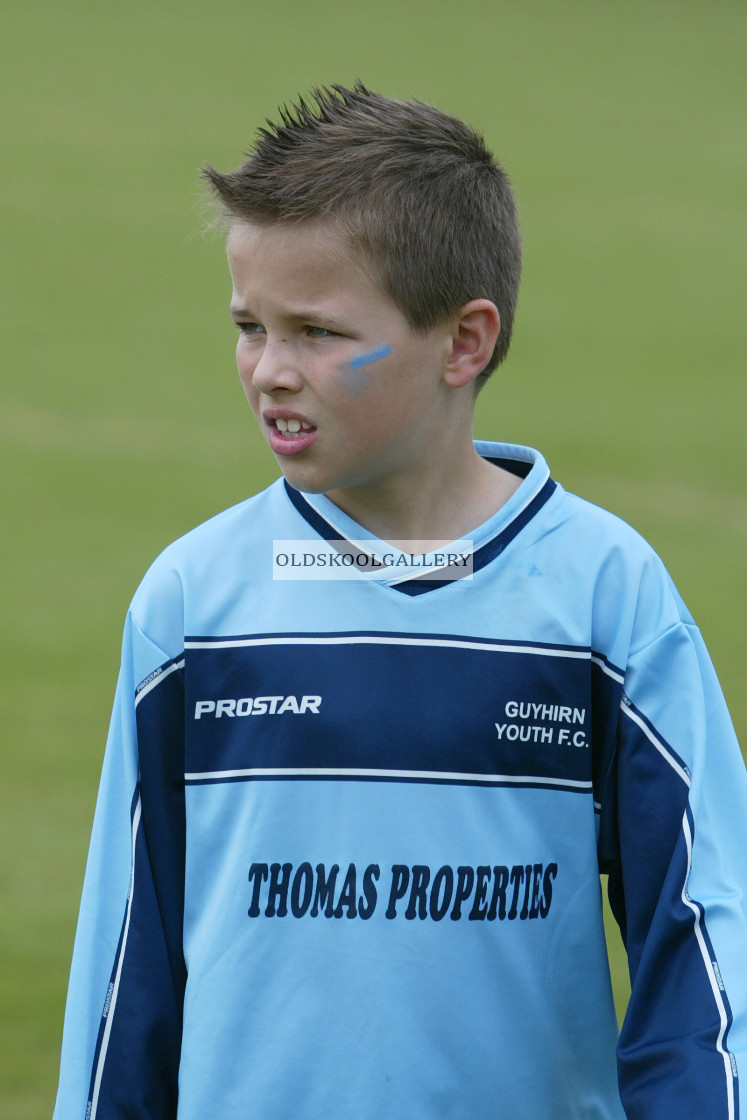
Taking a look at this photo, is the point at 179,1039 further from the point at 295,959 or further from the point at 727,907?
the point at 727,907

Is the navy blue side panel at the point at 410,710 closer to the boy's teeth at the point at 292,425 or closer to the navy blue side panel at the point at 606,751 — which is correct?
the navy blue side panel at the point at 606,751

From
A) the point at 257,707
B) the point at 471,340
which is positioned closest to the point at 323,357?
the point at 471,340

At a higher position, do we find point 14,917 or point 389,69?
point 389,69

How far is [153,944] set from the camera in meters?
1.59

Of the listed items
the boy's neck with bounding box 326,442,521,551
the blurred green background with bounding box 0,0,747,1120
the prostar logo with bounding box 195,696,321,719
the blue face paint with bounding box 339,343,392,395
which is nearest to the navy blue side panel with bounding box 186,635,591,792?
the prostar logo with bounding box 195,696,321,719

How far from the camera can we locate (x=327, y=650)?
61.2 inches

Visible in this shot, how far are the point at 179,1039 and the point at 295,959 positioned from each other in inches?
7.9

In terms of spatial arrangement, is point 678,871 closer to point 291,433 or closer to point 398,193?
point 291,433

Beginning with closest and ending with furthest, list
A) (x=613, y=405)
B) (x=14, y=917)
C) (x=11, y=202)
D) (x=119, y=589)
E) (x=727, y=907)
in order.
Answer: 1. (x=727, y=907)
2. (x=14, y=917)
3. (x=119, y=589)
4. (x=613, y=405)
5. (x=11, y=202)

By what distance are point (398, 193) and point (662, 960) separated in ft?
2.67

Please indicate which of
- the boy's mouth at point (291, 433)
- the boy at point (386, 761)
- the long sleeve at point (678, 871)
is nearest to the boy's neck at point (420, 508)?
the boy at point (386, 761)

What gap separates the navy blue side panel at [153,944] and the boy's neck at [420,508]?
0.26 m

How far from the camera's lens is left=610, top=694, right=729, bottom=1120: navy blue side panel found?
55.7 inches

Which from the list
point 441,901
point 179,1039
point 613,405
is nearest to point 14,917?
point 179,1039
